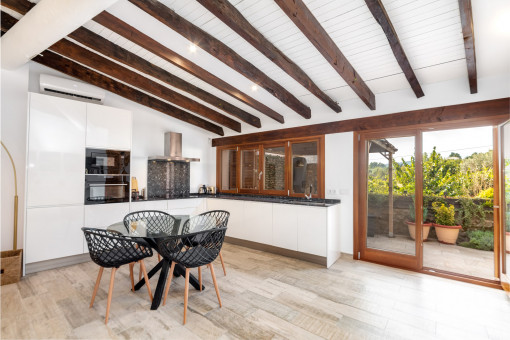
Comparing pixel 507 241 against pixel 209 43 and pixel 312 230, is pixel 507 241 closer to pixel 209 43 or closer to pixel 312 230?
pixel 312 230

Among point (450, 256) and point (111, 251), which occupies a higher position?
point (111, 251)

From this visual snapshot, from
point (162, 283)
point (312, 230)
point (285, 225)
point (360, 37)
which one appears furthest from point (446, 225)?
point (162, 283)

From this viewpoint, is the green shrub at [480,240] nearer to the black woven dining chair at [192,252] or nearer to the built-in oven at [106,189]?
the black woven dining chair at [192,252]

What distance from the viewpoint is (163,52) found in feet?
10.0

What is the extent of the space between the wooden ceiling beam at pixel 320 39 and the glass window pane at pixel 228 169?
313 centimetres

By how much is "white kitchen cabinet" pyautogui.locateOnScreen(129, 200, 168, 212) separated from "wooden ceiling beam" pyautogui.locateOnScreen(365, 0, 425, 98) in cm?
418

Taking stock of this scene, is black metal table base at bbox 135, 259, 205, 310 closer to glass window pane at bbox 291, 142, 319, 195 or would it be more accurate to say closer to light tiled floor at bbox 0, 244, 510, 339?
light tiled floor at bbox 0, 244, 510, 339

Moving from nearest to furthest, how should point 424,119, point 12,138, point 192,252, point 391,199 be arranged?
point 192,252, point 424,119, point 12,138, point 391,199

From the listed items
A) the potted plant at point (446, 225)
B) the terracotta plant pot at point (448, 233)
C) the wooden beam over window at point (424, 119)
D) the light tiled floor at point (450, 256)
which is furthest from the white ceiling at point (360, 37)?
the terracotta plant pot at point (448, 233)

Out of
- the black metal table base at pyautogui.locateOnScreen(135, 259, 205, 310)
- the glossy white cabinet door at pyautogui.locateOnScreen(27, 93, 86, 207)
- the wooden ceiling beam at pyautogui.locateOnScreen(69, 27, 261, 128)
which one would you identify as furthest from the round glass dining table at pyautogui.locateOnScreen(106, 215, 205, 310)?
the wooden ceiling beam at pyautogui.locateOnScreen(69, 27, 261, 128)

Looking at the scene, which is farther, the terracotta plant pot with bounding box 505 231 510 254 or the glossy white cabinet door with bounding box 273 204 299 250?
the glossy white cabinet door with bounding box 273 204 299 250

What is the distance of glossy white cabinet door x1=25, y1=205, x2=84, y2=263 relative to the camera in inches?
128

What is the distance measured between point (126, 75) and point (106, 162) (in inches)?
55.3

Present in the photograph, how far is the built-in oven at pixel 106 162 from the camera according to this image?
378 centimetres
